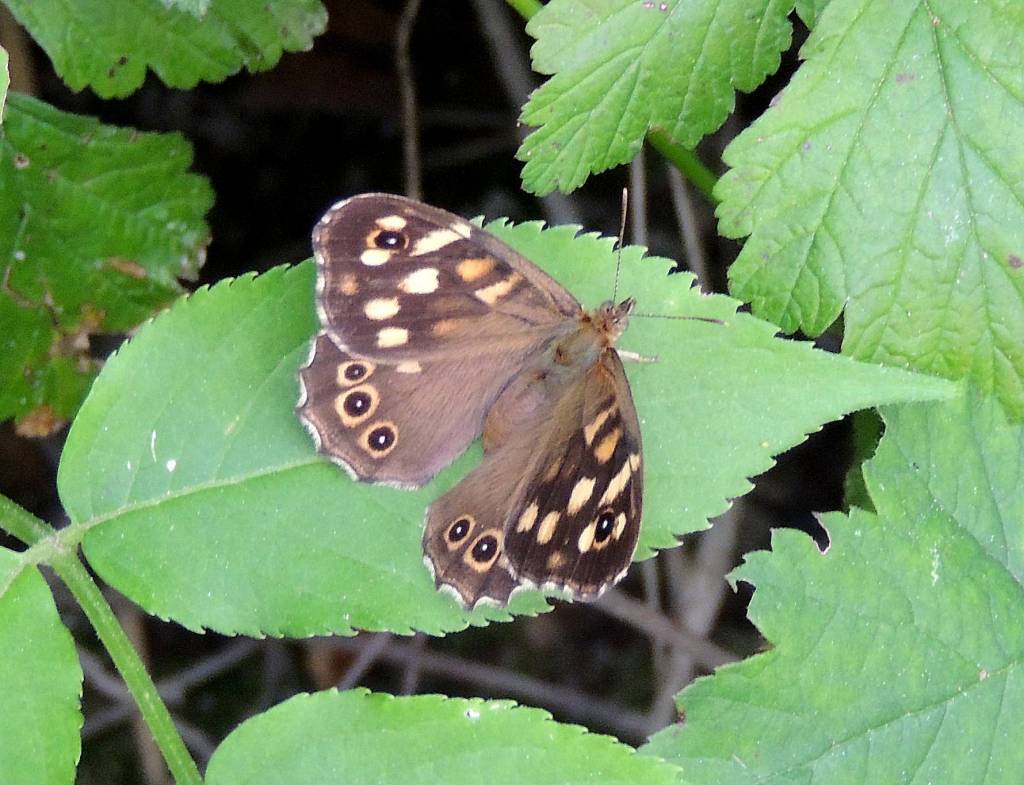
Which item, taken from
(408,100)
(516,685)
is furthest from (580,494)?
(408,100)

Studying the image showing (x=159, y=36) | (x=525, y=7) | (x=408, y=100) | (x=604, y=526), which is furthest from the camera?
(x=408, y=100)

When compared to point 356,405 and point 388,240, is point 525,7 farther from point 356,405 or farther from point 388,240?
point 356,405

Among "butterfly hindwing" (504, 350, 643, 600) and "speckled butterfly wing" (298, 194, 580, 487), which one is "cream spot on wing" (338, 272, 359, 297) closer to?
"speckled butterfly wing" (298, 194, 580, 487)

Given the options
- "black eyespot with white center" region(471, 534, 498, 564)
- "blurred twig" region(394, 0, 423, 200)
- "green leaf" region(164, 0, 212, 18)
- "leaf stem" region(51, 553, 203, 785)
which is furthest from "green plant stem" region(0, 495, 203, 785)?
"blurred twig" region(394, 0, 423, 200)

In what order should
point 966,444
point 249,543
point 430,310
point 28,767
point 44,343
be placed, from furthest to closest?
point 44,343
point 966,444
point 430,310
point 249,543
point 28,767

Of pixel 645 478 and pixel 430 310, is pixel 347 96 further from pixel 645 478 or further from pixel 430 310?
pixel 645 478

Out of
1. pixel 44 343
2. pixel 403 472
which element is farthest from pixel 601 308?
pixel 44 343
